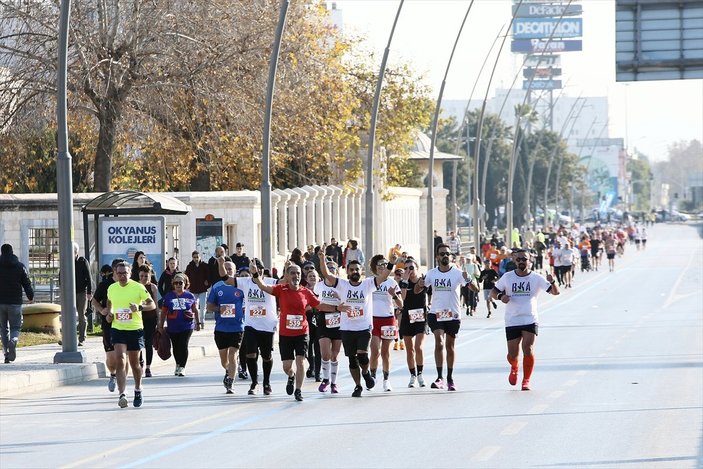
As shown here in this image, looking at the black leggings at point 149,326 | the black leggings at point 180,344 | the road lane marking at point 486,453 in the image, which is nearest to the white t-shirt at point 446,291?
the black leggings at point 180,344

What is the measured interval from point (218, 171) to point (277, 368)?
18.0 m

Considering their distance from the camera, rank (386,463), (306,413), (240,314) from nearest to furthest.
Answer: (386,463), (306,413), (240,314)

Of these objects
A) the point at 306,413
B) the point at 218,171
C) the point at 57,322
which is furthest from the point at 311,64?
the point at 306,413

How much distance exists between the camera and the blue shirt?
1920 cm

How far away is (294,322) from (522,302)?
2.99m

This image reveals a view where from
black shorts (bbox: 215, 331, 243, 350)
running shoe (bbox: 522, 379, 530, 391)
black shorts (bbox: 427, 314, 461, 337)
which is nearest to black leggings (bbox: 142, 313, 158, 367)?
black shorts (bbox: 215, 331, 243, 350)

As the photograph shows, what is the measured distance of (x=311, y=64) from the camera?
43.2 m

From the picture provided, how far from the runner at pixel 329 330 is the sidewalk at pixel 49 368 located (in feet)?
12.4

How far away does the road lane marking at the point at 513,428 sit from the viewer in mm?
14742

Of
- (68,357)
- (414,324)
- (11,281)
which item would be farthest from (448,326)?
(11,281)

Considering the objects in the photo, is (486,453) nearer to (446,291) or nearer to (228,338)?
(446,291)

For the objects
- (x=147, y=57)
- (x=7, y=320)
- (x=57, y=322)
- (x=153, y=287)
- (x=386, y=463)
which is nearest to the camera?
Result: (x=386, y=463)

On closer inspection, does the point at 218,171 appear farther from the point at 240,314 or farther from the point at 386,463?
the point at 386,463

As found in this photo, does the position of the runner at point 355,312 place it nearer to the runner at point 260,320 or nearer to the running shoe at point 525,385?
the runner at point 260,320
